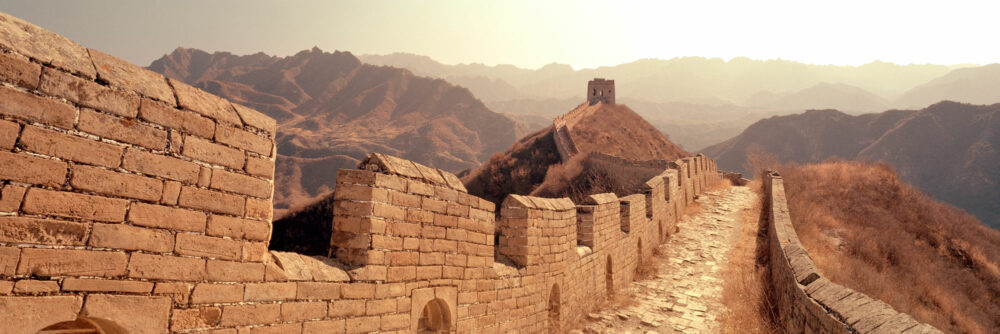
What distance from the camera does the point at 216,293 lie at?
2750mm

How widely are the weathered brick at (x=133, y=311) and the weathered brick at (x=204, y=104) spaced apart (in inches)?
41.4

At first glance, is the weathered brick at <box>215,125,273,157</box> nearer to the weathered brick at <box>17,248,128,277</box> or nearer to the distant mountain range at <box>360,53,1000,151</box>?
the weathered brick at <box>17,248,128,277</box>

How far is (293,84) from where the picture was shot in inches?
4254

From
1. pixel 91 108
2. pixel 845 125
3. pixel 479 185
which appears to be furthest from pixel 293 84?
pixel 91 108

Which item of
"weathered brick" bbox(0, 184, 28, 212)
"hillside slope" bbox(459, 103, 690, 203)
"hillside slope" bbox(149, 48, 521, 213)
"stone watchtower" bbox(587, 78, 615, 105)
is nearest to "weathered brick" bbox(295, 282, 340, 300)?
"weathered brick" bbox(0, 184, 28, 212)

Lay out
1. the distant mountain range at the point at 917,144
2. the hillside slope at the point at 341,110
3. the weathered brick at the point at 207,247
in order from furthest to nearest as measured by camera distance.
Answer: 1. the hillside slope at the point at 341,110
2. the distant mountain range at the point at 917,144
3. the weathered brick at the point at 207,247

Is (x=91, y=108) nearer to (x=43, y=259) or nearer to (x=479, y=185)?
(x=43, y=259)

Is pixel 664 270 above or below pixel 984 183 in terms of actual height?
below

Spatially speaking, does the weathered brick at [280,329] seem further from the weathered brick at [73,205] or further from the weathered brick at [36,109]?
the weathered brick at [36,109]

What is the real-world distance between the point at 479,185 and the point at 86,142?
38767mm

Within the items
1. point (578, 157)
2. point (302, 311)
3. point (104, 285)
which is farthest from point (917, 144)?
point (104, 285)

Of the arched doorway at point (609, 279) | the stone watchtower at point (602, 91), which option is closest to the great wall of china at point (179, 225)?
the arched doorway at point (609, 279)

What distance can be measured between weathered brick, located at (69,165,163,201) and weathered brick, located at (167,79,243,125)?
0.48m

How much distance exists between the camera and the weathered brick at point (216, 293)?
266cm
